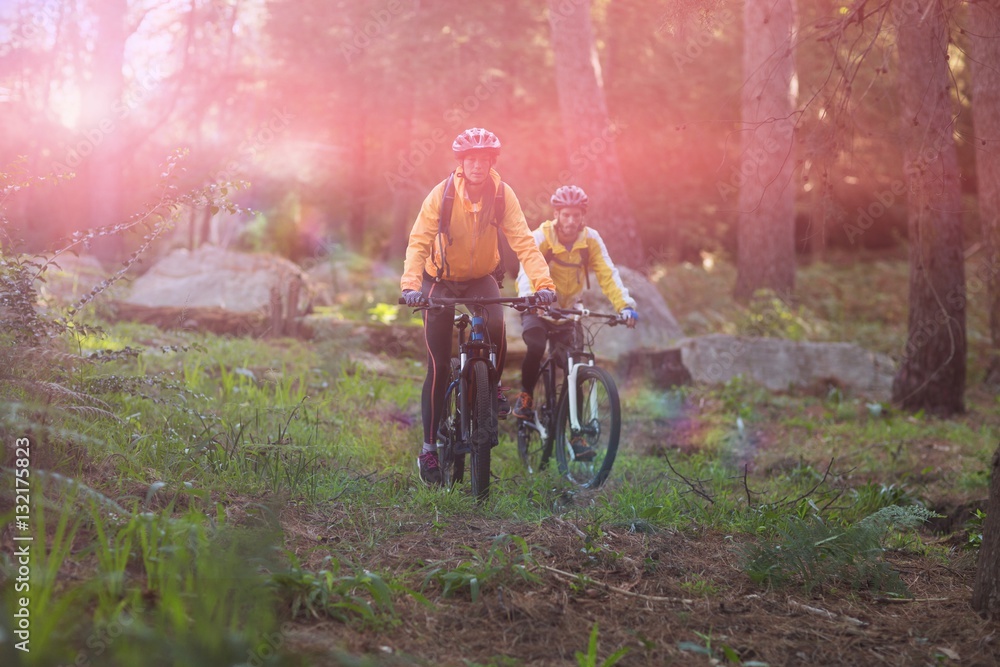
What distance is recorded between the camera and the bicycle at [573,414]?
599 cm

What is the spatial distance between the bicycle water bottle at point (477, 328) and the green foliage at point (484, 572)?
172 cm

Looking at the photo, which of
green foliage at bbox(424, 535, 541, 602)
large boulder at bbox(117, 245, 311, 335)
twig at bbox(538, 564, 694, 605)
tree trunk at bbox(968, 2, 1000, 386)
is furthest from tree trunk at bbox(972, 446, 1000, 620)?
large boulder at bbox(117, 245, 311, 335)

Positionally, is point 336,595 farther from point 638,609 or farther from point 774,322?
point 774,322

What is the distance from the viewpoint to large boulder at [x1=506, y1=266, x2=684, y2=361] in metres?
11.2

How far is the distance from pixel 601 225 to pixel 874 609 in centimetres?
1024

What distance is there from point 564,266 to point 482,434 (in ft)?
7.08

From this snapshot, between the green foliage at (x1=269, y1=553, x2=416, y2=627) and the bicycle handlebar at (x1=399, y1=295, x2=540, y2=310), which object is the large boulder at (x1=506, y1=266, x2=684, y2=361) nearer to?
the bicycle handlebar at (x1=399, y1=295, x2=540, y2=310)

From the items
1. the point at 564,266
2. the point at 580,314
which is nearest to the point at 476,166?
the point at 580,314

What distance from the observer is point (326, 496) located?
15.3 feet

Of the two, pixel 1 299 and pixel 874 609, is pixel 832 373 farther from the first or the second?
pixel 1 299

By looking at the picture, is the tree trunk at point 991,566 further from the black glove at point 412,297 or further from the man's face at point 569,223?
the man's face at point 569,223

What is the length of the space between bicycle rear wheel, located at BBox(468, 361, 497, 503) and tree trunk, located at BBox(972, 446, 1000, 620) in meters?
2.55

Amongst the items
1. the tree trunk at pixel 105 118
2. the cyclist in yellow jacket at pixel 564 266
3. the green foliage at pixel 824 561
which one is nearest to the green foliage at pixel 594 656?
the green foliage at pixel 824 561

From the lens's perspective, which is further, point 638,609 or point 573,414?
point 573,414
